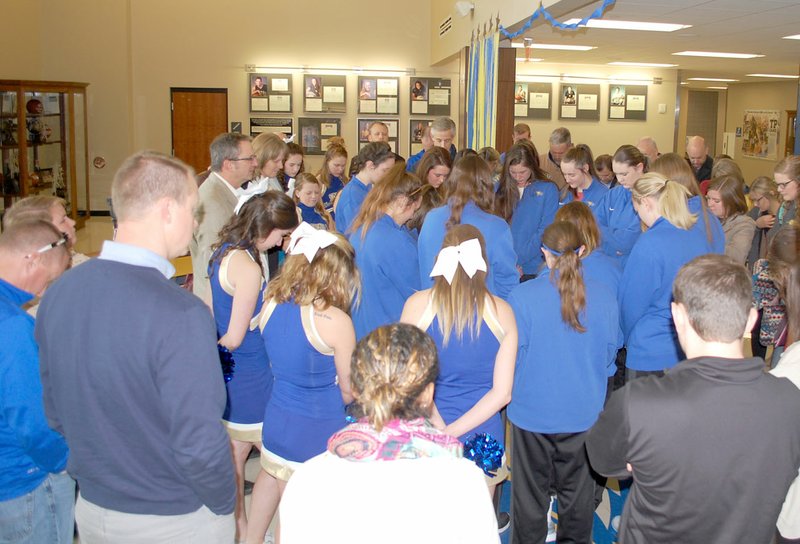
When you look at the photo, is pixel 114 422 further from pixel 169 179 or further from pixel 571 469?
pixel 571 469

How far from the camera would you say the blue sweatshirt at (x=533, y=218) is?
469cm

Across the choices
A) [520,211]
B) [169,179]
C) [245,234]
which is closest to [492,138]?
[520,211]

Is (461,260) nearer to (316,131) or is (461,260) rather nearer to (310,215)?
(310,215)

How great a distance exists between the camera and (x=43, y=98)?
10.8m

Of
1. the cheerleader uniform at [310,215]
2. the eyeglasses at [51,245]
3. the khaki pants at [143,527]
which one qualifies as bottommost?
the khaki pants at [143,527]

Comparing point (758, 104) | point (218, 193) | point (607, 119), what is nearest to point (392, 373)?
point (218, 193)

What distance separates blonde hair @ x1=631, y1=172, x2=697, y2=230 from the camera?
3.30 metres

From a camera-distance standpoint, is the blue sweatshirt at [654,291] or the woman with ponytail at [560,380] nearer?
the woman with ponytail at [560,380]

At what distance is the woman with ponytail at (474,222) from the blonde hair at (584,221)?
2.13 ft

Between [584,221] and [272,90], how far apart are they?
10.1 meters

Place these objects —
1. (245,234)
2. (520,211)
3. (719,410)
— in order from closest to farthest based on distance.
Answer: (719,410), (245,234), (520,211)

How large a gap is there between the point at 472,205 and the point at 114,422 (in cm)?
247

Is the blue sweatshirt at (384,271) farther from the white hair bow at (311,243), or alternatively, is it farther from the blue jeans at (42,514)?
the blue jeans at (42,514)

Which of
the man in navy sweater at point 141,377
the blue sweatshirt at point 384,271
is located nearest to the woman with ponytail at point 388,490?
the man in navy sweater at point 141,377
